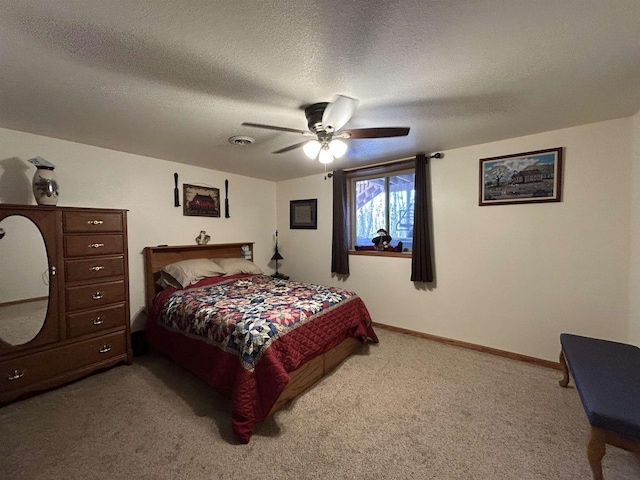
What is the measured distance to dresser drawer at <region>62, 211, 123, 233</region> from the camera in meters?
2.33

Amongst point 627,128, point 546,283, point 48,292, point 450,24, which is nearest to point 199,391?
point 48,292

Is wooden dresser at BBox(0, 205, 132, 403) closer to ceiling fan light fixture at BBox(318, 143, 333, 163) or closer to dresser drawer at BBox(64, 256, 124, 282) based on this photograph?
dresser drawer at BBox(64, 256, 124, 282)

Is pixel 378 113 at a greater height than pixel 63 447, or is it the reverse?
pixel 378 113

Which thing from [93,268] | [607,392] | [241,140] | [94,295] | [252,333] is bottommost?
[607,392]

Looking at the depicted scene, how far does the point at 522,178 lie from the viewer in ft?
8.75

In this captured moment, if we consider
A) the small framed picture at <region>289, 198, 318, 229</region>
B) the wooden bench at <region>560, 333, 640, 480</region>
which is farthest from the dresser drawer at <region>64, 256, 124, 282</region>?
the wooden bench at <region>560, 333, 640, 480</region>

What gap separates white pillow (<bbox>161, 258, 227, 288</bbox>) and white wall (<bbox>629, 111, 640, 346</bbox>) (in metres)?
4.10

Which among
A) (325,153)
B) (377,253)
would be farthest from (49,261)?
(377,253)

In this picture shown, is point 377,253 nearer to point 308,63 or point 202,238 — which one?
point 202,238

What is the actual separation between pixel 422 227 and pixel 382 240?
69cm

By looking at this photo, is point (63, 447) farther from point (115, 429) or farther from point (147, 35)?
point (147, 35)

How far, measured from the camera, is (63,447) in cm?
165

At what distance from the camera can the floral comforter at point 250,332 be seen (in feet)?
5.80

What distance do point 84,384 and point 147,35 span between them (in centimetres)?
284
